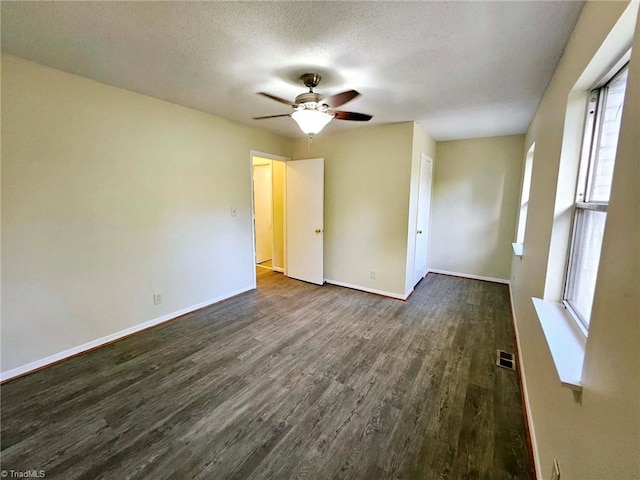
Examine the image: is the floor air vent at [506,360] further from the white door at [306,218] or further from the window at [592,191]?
the white door at [306,218]

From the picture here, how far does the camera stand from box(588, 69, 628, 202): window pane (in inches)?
49.6

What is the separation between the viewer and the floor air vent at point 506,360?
2320 millimetres

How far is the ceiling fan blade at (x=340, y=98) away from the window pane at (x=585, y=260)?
1.56 meters

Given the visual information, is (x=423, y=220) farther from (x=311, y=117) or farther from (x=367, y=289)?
(x=311, y=117)

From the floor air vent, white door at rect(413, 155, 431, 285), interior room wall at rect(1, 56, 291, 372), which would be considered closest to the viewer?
interior room wall at rect(1, 56, 291, 372)

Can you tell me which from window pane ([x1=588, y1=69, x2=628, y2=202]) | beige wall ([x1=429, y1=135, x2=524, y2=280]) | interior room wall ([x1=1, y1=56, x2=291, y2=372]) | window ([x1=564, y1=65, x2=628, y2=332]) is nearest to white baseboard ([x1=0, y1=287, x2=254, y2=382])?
interior room wall ([x1=1, y1=56, x2=291, y2=372])

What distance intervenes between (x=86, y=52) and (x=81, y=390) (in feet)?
7.91

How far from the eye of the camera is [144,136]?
2.75m

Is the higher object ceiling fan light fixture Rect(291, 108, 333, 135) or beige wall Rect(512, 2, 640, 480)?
ceiling fan light fixture Rect(291, 108, 333, 135)

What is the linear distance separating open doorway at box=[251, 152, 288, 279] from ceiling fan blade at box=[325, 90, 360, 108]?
2137 millimetres

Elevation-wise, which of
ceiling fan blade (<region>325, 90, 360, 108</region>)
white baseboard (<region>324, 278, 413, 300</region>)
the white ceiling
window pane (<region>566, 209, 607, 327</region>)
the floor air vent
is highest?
the white ceiling

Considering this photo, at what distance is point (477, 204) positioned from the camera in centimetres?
459

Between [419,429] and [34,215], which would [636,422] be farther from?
[34,215]

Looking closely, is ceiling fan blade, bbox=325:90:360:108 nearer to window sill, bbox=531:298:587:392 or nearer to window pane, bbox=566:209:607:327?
window pane, bbox=566:209:607:327
